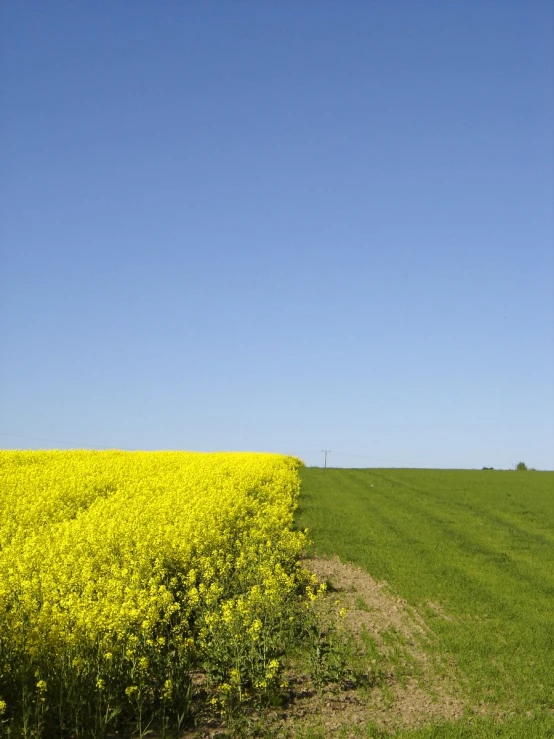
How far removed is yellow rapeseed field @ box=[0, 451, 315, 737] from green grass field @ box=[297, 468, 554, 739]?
250cm

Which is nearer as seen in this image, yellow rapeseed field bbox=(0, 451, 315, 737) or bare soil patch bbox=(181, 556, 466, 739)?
yellow rapeseed field bbox=(0, 451, 315, 737)

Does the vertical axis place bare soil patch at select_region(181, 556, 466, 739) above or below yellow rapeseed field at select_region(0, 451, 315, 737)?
below

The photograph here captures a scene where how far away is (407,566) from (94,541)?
24.2 ft

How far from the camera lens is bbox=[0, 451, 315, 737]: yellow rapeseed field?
7.33 m

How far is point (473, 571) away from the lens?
634 inches

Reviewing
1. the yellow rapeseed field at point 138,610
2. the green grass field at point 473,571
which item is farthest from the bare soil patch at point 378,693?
the yellow rapeseed field at point 138,610

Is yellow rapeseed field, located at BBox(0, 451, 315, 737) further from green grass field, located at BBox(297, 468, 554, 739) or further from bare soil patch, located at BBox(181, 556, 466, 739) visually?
green grass field, located at BBox(297, 468, 554, 739)

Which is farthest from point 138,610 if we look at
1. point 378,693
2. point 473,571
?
point 473,571

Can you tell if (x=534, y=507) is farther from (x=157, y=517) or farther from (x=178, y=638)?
(x=178, y=638)

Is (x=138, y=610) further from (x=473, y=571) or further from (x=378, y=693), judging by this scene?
(x=473, y=571)

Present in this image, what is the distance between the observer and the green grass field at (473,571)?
29.8ft

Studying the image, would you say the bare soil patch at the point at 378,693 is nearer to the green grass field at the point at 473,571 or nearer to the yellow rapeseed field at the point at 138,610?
the green grass field at the point at 473,571

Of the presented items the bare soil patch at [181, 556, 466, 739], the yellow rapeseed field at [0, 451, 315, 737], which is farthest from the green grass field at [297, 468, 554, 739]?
the yellow rapeseed field at [0, 451, 315, 737]

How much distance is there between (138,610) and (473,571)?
974 centimetres
